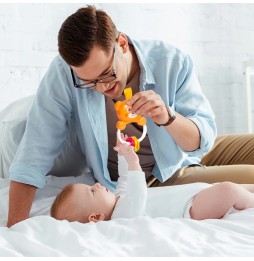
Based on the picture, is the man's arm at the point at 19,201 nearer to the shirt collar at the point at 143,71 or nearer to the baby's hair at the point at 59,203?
the baby's hair at the point at 59,203

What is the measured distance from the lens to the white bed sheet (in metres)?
1.07

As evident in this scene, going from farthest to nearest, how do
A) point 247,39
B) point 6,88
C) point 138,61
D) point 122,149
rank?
1. point 247,39
2. point 6,88
3. point 138,61
4. point 122,149

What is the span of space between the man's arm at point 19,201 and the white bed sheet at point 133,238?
0.33 metres

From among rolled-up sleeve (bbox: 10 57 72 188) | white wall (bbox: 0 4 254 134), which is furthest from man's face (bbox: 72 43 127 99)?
white wall (bbox: 0 4 254 134)

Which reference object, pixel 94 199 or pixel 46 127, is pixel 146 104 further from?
pixel 46 127

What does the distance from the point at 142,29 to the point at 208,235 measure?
6.17 ft

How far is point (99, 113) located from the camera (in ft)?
5.80

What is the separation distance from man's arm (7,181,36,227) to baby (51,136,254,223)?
0.46 ft

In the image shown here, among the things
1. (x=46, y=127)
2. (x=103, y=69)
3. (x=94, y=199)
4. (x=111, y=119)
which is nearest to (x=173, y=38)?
(x=111, y=119)

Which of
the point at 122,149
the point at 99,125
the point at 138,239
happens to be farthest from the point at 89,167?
the point at 138,239

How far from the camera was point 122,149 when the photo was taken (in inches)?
61.8

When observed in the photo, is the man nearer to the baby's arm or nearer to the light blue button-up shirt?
the light blue button-up shirt

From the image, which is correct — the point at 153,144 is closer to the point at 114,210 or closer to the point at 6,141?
the point at 114,210

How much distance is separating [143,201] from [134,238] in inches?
12.5
